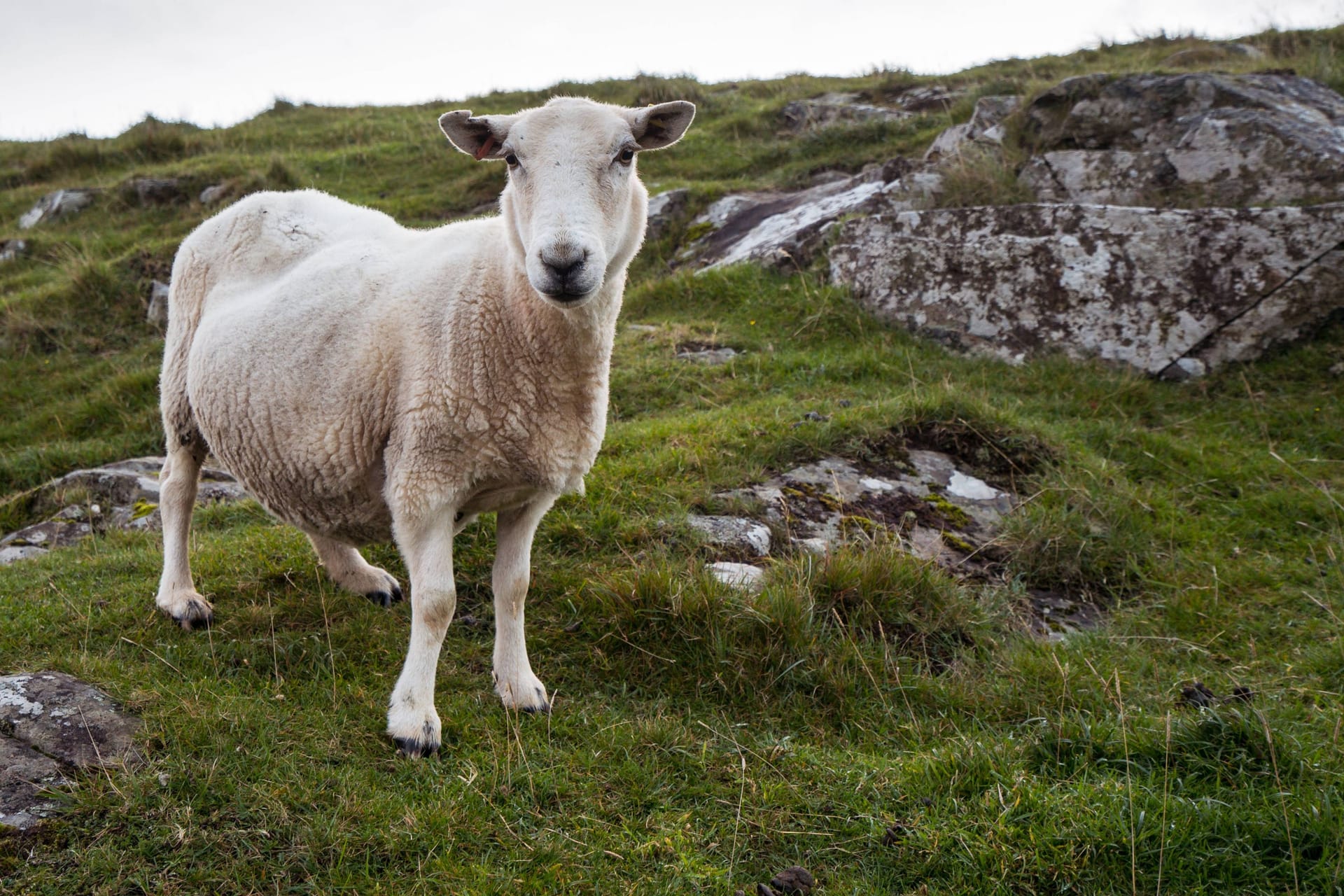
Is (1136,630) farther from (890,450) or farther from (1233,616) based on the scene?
(890,450)

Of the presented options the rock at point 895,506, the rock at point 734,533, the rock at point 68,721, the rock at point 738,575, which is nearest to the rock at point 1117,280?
the rock at point 895,506

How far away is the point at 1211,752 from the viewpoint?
321cm

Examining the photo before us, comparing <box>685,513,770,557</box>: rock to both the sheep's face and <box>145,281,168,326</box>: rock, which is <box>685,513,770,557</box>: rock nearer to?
the sheep's face

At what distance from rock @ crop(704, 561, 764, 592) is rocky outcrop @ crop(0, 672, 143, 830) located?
2.49 metres

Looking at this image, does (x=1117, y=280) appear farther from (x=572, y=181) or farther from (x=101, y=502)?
(x=101, y=502)

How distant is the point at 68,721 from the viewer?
130 inches

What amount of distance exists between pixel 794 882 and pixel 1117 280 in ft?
20.8

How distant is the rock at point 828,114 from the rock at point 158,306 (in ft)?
29.4

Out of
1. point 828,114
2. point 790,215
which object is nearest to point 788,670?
point 790,215

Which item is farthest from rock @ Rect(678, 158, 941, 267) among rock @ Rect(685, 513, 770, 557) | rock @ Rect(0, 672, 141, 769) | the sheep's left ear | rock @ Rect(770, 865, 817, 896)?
rock @ Rect(0, 672, 141, 769)

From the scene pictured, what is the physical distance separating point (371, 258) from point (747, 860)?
3.03m

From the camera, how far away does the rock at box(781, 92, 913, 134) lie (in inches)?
549

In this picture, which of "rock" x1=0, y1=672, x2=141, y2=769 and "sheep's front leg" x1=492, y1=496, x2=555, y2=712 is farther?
"sheep's front leg" x1=492, y1=496, x2=555, y2=712

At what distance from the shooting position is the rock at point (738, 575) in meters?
4.40
